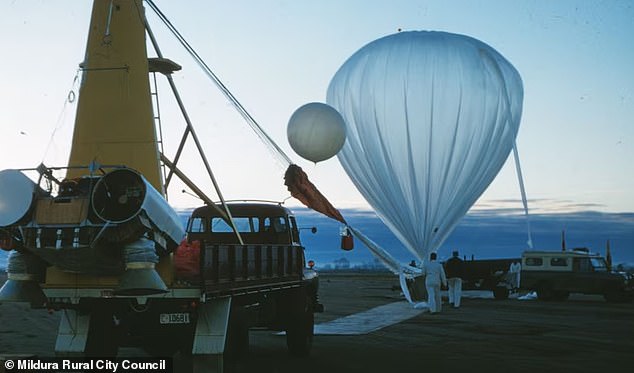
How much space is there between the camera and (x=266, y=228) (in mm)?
17203

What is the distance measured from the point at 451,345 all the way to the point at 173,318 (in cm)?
799

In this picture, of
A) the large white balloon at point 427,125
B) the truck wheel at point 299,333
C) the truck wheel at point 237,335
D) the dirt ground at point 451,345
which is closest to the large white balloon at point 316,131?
the dirt ground at point 451,345

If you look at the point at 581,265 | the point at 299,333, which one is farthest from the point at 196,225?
the point at 581,265

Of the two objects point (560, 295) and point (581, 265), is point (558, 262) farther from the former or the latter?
point (560, 295)

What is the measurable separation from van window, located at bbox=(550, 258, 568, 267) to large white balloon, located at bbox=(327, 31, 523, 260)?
7.16 m

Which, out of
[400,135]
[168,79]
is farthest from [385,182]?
[168,79]

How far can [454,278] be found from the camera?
1268 inches

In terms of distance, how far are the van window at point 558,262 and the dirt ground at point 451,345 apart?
33.0 ft

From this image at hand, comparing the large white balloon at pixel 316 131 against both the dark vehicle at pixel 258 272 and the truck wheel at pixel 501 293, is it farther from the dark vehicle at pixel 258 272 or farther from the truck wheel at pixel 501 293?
the truck wheel at pixel 501 293

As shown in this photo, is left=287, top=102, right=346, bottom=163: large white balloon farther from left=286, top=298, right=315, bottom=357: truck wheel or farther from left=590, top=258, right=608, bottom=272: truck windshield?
left=590, top=258, right=608, bottom=272: truck windshield

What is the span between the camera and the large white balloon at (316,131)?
23672 millimetres

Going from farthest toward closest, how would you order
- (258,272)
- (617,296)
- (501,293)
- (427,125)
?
(501,293) → (617,296) → (427,125) → (258,272)

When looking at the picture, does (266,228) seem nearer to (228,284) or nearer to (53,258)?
(228,284)

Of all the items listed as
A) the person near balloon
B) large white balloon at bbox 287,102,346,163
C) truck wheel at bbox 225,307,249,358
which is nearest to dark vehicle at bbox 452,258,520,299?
the person near balloon
